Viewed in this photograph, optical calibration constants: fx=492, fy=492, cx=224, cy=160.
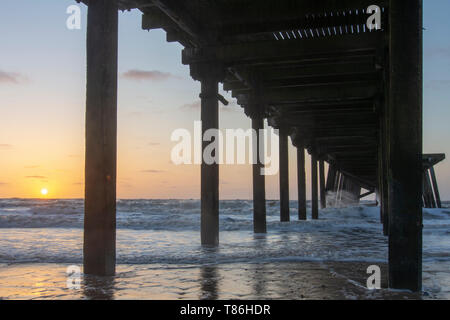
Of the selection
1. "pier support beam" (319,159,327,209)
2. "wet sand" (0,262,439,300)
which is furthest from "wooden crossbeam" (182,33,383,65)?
"pier support beam" (319,159,327,209)

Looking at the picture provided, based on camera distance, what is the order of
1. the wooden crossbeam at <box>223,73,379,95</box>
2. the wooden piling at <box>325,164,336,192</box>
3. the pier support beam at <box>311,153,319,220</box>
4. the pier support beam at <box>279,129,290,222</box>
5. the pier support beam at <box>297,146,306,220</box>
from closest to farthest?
the wooden crossbeam at <box>223,73,379,95</box> < the pier support beam at <box>279,129,290,222</box> < the pier support beam at <box>297,146,306,220</box> < the pier support beam at <box>311,153,319,220</box> < the wooden piling at <box>325,164,336,192</box>

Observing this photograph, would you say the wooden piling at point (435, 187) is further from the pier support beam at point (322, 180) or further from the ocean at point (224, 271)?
the ocean at point (224, 271)

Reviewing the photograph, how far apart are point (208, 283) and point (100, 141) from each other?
6.14 feet

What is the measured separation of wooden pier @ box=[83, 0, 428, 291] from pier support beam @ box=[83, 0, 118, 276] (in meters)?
0.01

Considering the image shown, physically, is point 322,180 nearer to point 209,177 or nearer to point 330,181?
point 330,181

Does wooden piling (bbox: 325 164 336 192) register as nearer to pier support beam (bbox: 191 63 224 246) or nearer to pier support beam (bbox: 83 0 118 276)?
pier support beam (bbox: 191 63 224 246)

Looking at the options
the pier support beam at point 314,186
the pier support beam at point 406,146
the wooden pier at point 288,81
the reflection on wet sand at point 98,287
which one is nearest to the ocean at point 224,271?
the reflection on wet sand at point 98,287

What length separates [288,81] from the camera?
12.5m

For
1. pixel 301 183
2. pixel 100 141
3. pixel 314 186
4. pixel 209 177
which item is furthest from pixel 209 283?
pixel 314 186

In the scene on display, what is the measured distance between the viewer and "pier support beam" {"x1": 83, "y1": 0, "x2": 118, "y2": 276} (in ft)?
17.2

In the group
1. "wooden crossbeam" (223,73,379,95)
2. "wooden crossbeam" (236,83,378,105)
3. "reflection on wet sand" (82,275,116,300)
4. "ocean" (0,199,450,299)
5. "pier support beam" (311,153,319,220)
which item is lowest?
"ocean" (0,199,450,299)

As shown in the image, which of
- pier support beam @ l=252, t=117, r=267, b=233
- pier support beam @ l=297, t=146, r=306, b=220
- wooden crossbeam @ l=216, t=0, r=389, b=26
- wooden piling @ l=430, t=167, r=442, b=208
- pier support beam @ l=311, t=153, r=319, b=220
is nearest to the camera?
wooden crossbeam @ l=216, t=0, r=389, b=26

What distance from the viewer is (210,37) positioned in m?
9.21
